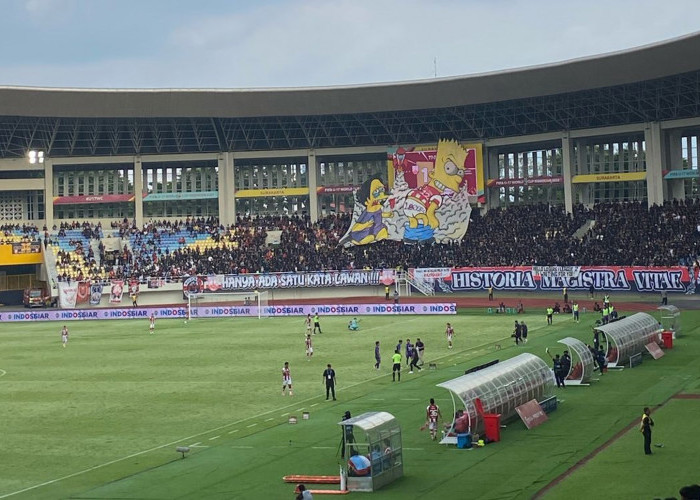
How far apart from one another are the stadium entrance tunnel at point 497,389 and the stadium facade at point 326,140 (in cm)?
6029

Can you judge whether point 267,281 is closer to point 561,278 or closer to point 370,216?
point 370,216

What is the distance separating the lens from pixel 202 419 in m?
42.4

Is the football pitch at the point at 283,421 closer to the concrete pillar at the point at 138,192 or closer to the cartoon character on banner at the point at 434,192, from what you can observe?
the cartoon character on banner at the point at 434,192

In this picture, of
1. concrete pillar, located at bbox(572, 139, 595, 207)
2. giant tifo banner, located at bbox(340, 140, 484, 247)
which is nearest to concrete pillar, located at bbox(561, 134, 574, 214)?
concrete pillar, located at bbox(572, 139, 595, 207)

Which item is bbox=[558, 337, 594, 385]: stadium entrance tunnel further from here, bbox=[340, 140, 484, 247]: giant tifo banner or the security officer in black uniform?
bbox=[340, 140, 484, 247]: giant tifo banner

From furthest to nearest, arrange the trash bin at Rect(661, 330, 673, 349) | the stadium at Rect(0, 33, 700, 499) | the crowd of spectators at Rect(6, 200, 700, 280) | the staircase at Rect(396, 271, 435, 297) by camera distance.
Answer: the staircase at Rect(396, 271, 435, 297), the crowd of spectators at Rect(6, 200, 700, 280), the trash bin at Rect(661, 330, 673, 349), the stadium at Rect(0, 33, 700, 499)

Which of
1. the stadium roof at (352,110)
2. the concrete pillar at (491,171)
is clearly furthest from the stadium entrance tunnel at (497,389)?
the concrete pillar at (491,171)

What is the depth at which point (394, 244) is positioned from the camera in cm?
11094

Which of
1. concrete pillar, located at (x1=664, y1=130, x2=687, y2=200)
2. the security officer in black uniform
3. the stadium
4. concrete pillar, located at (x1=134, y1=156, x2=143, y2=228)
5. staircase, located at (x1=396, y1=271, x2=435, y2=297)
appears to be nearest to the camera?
the security officer in black uniform

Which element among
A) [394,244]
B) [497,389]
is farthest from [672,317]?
[394,244]

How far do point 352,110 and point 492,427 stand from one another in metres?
81.5

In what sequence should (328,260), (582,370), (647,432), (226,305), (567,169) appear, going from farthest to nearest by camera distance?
(328,260) → (567,169) → (226,305) → (582,370) → (647,432)

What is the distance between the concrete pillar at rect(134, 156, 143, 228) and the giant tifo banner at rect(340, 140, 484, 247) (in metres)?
26.0

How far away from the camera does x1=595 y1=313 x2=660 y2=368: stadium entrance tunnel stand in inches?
1972
